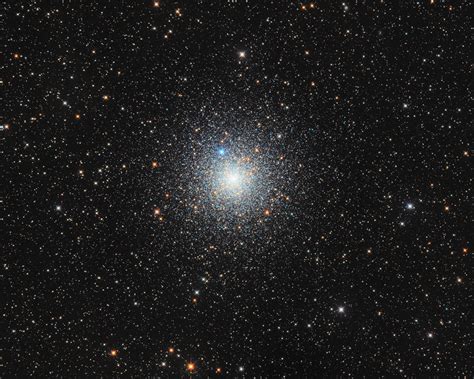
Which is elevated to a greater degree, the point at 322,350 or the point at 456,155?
the point at 456,155

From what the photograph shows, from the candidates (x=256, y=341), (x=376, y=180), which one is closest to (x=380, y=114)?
(x=376, y=180)

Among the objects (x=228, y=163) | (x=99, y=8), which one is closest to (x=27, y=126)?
(x=99, y=8)

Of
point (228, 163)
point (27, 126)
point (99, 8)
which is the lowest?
point (228, 163)

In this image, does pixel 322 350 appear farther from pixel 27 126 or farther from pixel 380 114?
pixel 27 126

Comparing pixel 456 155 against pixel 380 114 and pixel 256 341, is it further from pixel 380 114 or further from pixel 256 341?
pixel 256 341

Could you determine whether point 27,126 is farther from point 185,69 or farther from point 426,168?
point 426,168

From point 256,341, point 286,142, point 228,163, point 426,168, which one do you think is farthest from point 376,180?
point 256,341

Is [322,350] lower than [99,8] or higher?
lower

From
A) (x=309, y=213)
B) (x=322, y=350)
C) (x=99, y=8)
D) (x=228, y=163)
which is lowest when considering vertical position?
(x=322, y=350)
